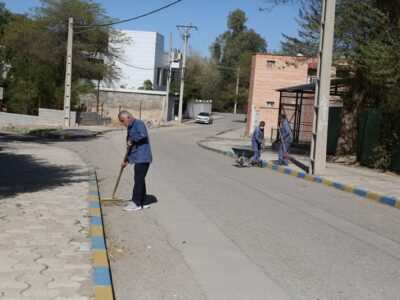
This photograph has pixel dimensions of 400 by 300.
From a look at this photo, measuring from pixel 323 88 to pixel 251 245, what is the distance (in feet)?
33.3

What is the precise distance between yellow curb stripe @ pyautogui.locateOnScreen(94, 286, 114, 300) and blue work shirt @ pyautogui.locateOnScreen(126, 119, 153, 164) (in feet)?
14.8

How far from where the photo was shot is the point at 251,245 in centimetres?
762

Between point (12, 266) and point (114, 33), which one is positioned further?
point (114, 33)

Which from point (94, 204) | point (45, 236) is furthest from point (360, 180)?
point (45, 236)

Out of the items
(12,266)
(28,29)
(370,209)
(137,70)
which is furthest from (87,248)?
(137,70)

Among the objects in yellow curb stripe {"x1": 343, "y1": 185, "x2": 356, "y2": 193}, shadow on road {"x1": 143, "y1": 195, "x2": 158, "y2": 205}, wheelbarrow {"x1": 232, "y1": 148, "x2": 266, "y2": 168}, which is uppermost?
wheelbarrow {"x1": 232, "y1": 148, "x2": 266, "y2": 168}

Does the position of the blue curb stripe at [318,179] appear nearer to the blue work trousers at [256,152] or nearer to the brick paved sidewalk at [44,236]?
the blue work trousers at [256,152]

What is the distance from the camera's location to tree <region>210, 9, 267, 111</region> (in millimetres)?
107375

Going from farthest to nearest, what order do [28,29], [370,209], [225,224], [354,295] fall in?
[28,29]
[370,209]
[225,224]
[354,295]

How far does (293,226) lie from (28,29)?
144 ft

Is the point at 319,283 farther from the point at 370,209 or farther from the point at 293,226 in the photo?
→ the point at 370,209

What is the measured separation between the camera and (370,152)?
798 inches

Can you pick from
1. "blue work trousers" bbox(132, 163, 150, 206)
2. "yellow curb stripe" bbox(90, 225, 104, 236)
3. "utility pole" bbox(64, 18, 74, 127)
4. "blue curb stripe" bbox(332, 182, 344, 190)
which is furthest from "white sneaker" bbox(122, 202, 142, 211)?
"utility pole" bbox(64, 18, 74, 127)

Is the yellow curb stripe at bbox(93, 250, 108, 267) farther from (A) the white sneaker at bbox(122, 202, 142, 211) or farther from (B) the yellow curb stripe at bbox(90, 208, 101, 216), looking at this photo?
(A) the white sneaker at bbox(122, 202, 142, 211)
